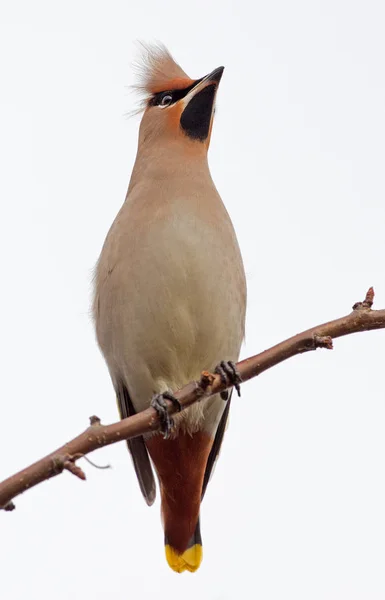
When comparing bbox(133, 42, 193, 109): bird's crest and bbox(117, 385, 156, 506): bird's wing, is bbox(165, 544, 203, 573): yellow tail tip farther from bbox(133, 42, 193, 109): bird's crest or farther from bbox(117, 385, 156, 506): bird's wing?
bbox(133, 42, 193, 109): bird's crest

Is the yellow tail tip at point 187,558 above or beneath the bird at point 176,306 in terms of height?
beneath

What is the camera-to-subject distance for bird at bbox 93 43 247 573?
3.64 m

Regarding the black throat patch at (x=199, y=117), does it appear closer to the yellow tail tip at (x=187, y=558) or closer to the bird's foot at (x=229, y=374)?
the bird's foot at (x=229, y=374)

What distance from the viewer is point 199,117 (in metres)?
4.42

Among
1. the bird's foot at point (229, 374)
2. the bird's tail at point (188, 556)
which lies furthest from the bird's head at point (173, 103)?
the bird's tail at point (188, 556)

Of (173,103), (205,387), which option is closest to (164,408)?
(205,387)

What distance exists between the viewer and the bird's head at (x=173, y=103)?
4398mm

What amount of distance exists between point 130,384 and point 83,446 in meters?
1.58

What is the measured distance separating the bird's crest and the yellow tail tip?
2.24m

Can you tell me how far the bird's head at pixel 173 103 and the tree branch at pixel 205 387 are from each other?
1.87m

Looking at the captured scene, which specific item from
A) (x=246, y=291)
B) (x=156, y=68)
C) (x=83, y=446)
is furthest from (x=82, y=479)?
(x=156, y=68)

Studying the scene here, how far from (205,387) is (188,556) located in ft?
5.74

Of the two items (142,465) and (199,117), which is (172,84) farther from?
(142,465)

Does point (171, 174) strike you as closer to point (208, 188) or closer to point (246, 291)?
point (208, 188)
